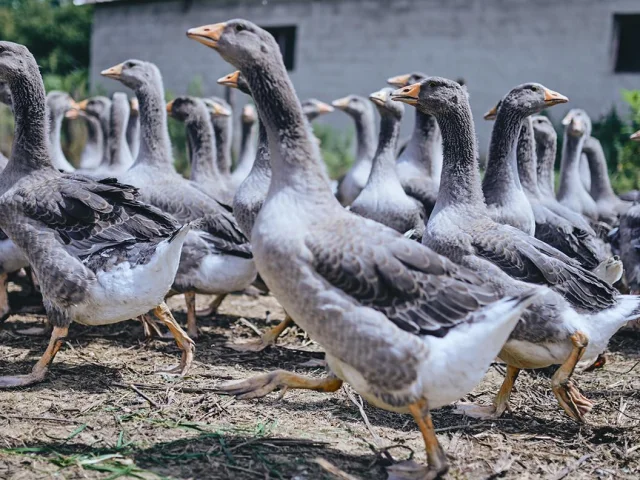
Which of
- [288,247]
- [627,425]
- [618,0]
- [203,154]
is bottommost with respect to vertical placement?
[627,425]

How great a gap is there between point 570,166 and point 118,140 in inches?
266

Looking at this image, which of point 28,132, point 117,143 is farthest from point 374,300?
point 117,143

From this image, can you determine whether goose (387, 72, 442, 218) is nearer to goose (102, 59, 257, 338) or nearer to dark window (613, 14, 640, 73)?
goose (102, 59, 257, 338)

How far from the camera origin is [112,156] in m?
11.1

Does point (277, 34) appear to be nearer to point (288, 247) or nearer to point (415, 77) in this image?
point (415, 77)

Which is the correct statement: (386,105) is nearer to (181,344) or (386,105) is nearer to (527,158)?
(527,158)

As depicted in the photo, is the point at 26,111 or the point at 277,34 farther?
the point at 277,34

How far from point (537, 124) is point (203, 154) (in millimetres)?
4460

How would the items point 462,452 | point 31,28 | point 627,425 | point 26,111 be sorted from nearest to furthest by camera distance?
1. point 462,452
2. point 627,425
3. point 26,111
4. point 31,28

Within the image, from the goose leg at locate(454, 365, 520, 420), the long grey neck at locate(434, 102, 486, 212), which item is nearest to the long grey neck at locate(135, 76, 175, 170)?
the long grey neck at locate(434, 102, 486, 212)

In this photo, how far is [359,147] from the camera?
1241cm

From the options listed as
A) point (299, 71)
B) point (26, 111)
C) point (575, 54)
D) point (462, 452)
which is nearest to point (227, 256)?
point (26, 111)

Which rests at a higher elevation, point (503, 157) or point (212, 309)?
point (503, 157)

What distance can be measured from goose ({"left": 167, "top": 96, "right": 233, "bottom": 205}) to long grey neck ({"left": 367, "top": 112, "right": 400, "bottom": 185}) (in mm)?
2101
